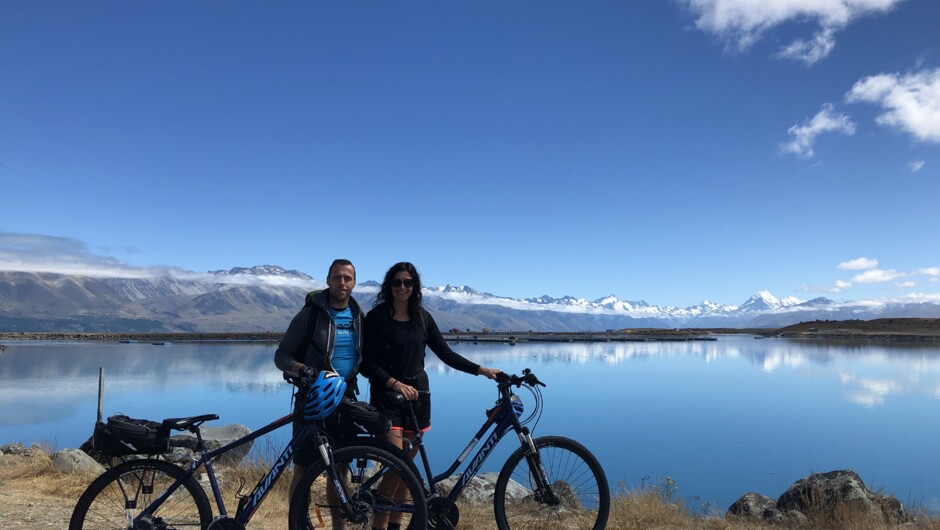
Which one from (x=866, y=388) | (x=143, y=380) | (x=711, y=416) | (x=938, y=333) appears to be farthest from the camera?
(x=938, y=333)

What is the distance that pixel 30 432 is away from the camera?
2064cm

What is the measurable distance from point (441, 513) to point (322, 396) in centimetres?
126

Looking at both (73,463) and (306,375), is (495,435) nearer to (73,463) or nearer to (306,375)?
(306,375)

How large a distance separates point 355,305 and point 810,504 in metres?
6.08

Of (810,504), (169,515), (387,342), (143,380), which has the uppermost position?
(387,342)

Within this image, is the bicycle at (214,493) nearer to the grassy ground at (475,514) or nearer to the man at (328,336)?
the man at (328,336)

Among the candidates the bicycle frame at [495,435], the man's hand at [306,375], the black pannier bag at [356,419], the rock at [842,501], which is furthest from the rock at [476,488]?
the rock at [842,501]

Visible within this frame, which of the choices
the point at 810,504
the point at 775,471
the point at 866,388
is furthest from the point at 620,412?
the point at 810,504

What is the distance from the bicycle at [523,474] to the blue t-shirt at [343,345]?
48 cm

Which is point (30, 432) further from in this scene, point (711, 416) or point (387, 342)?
point (711, 416)

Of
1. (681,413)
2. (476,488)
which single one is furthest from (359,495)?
(681,413)

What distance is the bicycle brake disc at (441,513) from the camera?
13.7 feet

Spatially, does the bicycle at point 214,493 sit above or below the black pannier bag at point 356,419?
below

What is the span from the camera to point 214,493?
393 centimetres
